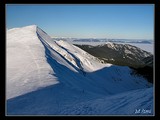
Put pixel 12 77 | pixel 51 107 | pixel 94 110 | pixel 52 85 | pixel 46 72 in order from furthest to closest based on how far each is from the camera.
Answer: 1. pixel 46 72
2. pixel 52 85
3. pixel 12 77
4. pixel 51 107
5. pixel 94 110

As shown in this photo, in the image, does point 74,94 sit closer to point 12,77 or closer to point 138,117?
point 12,77

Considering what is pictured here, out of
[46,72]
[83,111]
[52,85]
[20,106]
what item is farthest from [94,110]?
[46,72]

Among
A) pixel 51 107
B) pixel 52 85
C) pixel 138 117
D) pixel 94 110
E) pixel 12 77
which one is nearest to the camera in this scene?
pixel 138 117

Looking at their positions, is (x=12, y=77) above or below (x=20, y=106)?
above

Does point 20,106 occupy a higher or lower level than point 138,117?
lower
